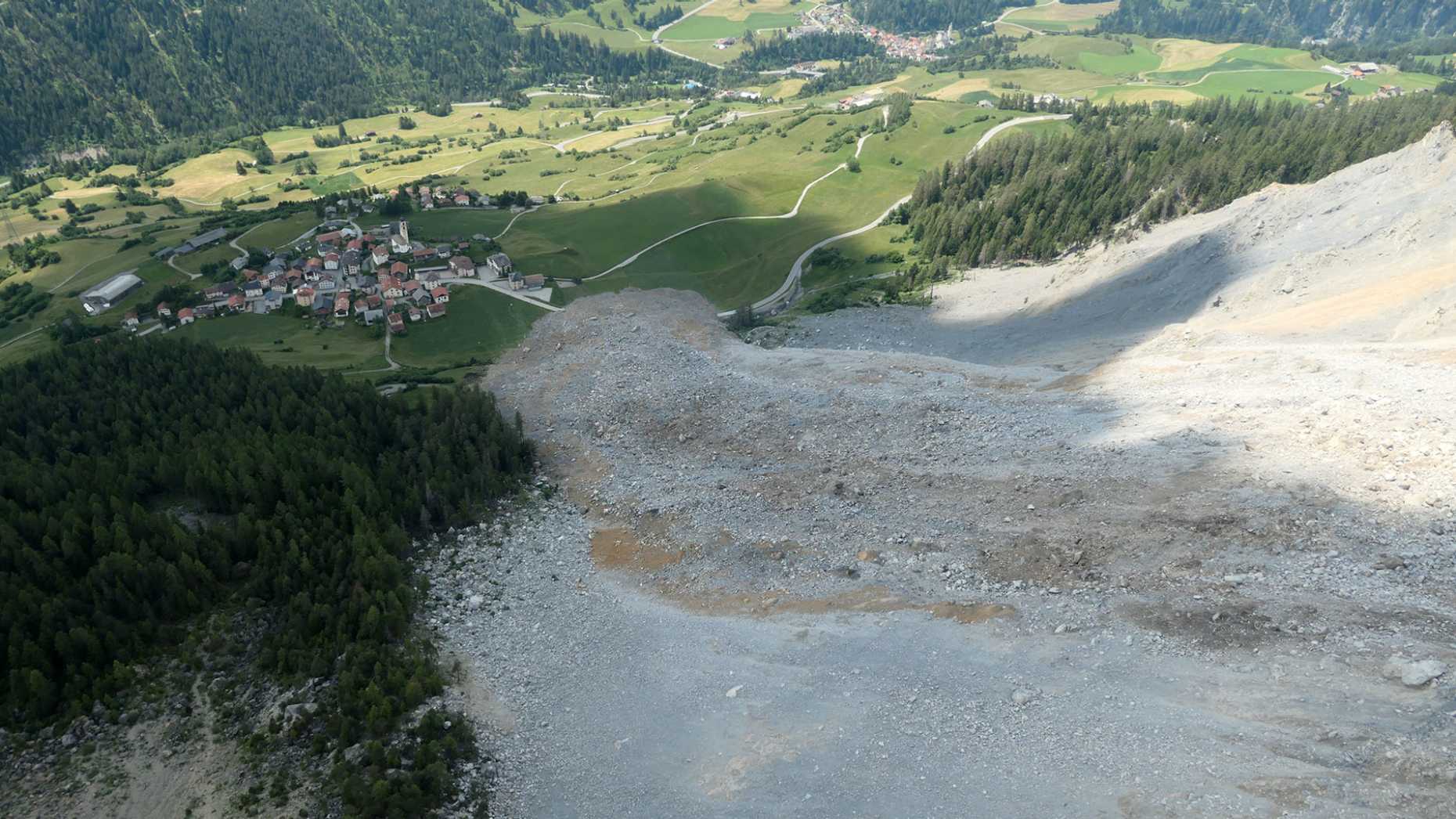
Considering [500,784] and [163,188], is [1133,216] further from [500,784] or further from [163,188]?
[163,188]

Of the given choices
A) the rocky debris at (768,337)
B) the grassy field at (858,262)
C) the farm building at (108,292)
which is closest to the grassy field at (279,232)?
the farm building at (108,292)

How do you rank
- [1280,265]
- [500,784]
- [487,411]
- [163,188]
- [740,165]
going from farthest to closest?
1. [163,188]
2. [740,165]
3. [1280,265]
4. [487,411]
5. [500,784]

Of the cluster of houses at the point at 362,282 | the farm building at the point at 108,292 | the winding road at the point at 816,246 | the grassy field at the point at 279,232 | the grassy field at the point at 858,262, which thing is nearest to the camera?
the cluster of houses at the point at 362,282

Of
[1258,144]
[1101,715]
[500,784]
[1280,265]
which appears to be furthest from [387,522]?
[1258,144]

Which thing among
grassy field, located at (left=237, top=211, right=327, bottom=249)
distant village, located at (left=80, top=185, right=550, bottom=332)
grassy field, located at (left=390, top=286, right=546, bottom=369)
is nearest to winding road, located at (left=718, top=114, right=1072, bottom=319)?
grassy field, located at (left=390, top=286, right=546, bottom=369)

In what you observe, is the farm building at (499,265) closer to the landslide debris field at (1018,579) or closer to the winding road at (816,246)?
the winding road at (816,246)

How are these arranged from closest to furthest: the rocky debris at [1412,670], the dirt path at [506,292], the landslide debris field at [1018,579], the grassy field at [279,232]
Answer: the rocky debris at [1412,670], the landslide debris field at [1018,579], the dirt path at [506,292], the grassy field at [279,232]

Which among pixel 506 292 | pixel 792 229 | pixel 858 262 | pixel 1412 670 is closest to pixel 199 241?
pixel 506 292
